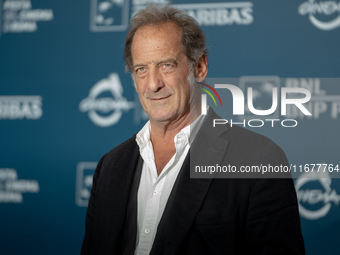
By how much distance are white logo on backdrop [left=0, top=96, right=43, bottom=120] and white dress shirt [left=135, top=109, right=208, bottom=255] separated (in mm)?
1452

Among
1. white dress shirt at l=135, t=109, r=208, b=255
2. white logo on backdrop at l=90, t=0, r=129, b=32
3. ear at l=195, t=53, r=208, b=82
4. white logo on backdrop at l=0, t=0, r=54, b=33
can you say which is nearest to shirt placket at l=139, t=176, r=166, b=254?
white dress shirt at l=135, t=109, r=208, b=255

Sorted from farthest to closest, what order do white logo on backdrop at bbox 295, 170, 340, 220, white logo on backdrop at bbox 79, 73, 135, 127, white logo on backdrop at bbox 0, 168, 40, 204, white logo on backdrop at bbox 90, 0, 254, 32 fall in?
1. white logo on backdrop at bbox 0, 168, 40, 204
2. white logo on backdrop at bbox 79, 73, 135, 127
3. white logo on backdrop at bbox 90, 0, 254, 32
4. white logo on backdrop at bbox 295, 170, 340, 220

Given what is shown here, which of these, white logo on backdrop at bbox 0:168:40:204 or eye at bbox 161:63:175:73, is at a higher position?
eye at bbox 161:63:175:73

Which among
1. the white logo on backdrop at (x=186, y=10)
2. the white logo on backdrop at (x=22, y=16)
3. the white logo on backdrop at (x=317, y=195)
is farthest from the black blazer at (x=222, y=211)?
the white logo on backdrop at (x=22, y=16)

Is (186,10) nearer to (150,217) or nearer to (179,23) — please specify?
(179,23)

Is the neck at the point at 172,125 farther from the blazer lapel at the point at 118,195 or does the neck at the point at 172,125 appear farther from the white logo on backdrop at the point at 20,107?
the white logo on backdrop at the point at 20,107

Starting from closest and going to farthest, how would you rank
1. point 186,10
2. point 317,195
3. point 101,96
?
point 317,195 < point 186,10 < point 101,96

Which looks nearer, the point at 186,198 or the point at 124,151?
the point at 186,198

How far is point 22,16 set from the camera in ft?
8.04

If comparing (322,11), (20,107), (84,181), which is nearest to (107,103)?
(84,181)

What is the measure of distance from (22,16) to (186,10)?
126cm

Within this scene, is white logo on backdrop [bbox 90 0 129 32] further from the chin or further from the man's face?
the chin

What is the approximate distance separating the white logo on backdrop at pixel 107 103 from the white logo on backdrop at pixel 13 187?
2.18 feet

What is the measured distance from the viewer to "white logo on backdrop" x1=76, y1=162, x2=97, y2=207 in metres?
2.28
